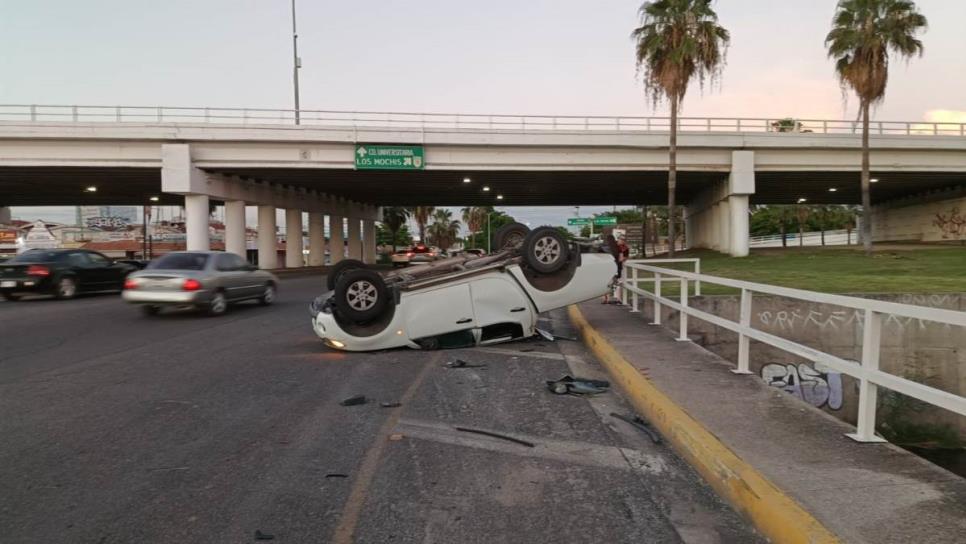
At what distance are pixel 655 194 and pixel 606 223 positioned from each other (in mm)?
14337

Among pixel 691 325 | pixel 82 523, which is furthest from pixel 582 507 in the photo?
pixel 691 325

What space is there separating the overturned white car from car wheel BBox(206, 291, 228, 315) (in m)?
5.65

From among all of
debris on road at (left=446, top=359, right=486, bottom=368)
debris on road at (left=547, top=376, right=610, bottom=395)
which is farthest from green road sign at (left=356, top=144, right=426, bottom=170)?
debris on road at (left=547, top=376, right=610, bottom=395)

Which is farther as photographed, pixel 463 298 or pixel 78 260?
pixel 78 260

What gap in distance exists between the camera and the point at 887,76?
95.8 ft

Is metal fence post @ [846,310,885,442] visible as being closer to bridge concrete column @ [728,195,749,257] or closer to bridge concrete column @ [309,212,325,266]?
bridge concrete column @ [728,195,749,257]

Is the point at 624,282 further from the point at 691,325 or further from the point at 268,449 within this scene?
the point at 268,449

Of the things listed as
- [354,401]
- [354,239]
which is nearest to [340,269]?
[354,401]

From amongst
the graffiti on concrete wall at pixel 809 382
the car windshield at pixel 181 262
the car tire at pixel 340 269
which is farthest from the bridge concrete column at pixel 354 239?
the graffiti on concrete wall at pixel 809 382

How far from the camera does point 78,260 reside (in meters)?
18.8

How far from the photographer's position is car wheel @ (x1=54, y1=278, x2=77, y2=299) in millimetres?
18078

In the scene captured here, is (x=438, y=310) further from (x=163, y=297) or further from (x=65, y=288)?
(x=65, y=288)

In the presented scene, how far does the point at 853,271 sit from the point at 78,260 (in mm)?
25902

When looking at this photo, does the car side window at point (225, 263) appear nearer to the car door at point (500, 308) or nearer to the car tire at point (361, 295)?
the car tire at point (361, 295)
